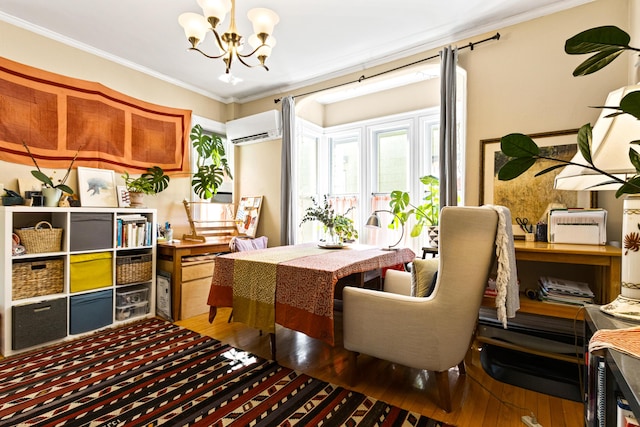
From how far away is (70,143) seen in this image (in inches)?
116

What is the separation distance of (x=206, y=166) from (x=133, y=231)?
124 centimetres

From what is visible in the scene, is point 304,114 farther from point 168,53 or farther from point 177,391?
point 177,391

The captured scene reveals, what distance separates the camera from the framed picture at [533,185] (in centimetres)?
235

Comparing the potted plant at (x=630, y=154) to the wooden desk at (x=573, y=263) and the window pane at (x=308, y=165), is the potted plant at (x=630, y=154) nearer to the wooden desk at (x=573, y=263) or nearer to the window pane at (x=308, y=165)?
the wooden desk at (x=573, y=263)

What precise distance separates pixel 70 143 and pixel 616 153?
3994 millimetres

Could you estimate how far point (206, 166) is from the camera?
3.93m

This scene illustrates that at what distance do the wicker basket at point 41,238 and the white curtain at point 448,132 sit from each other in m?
3.30

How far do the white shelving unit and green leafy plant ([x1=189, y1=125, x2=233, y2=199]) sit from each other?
790mm

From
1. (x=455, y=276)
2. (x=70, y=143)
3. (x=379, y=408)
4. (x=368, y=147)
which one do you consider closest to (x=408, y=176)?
(x=368, y=147)

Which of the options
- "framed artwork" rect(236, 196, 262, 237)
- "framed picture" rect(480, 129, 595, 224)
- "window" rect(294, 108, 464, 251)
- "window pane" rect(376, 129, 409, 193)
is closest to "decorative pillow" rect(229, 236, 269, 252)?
"framed artwork" rect(236, 196, 262, 237)

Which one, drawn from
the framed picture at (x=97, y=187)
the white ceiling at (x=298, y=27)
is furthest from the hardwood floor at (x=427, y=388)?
the white ceiling at (x=298, y=27)

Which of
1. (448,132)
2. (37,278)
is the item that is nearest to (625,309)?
(448,132)

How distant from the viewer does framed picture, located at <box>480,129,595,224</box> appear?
235 cm

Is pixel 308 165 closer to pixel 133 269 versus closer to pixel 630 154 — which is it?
pixel 133 269
